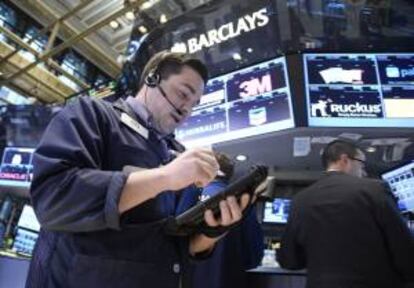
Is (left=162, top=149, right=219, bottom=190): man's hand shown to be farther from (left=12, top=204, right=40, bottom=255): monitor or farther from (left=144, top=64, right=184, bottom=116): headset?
(left=12, top=204, right=40, bottom=255): monitor

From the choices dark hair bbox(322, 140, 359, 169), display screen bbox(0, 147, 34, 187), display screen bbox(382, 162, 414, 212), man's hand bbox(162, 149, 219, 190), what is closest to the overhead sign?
dark hair bbox(322, 140, 359, 169)

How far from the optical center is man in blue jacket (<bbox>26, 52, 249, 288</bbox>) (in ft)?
3.72

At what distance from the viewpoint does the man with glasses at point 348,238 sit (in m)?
2.13

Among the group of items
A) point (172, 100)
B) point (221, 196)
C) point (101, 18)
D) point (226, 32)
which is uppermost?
point (101, 18)

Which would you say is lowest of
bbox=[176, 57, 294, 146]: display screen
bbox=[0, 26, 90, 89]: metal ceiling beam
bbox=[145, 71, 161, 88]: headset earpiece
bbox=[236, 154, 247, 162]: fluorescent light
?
bbox=[145, 71, 161, 88]: headset earpiece

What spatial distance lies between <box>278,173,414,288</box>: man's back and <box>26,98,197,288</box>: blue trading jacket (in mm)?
1058

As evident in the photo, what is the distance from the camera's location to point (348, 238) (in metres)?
2.21

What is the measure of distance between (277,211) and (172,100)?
3.27 m

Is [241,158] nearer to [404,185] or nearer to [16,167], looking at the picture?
[404,185]

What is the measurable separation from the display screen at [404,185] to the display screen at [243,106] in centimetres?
126

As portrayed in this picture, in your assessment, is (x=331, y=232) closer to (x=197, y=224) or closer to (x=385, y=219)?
(x=385, y=219)

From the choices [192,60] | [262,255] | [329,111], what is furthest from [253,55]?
[192,60]

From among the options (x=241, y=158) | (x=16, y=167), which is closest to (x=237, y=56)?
(x=241, y=158)

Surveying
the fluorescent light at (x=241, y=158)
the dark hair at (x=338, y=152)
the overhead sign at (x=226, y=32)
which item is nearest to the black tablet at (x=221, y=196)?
the dark hair at (x=338, y=152)
